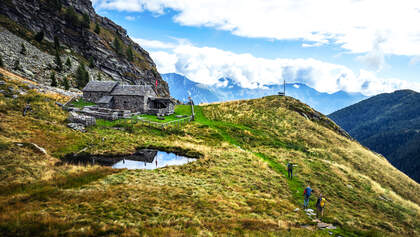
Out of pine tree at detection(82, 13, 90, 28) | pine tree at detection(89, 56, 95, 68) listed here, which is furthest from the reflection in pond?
pine tree at detection(82, 13, 90, 28)

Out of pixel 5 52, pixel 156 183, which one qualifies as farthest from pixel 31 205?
pixel 5 52

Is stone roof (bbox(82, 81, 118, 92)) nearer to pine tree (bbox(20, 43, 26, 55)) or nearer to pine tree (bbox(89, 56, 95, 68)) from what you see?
pine tree (bbox(20, 43, 26, 55))

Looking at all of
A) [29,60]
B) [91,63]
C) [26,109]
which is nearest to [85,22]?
[91,63]

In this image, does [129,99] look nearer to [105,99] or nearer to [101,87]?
[105,99]

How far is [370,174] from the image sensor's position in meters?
34.6

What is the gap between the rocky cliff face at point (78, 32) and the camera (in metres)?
85.2

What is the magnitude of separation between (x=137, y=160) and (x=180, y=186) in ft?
29.8

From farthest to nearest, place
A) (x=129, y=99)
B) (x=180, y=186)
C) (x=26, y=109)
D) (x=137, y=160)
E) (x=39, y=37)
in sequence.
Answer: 1. (x=39, y=37)
2. (x=129, y=99)
3. (x=26, y=109)
4. (x=137, y=160)
5. (x=180, y=186)

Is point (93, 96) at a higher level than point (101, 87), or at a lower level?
lower

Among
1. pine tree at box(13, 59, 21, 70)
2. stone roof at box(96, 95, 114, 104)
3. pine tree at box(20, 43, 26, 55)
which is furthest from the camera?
pine tree at box(20, 43, 26, 55)

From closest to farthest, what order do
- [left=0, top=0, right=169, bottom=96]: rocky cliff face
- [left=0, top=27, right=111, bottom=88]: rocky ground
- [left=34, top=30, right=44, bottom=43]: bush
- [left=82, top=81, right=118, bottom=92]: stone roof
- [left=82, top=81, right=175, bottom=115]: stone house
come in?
1. [left=82, top=81, right=175, bottom=115]: stone house
2. [left=82, top=81, right=118, bottom=92]: stone roof
3. [left=0, top=27, right=111, bottom=88]: rocky ground
4. [left=34, top=30, right=44, bottom=43]: bush
5. [left=0, top=0, right=169, bottom=96]: rocky cliff face

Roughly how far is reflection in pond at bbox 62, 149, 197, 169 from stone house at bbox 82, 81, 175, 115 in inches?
894

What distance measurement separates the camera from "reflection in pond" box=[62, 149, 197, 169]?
70.4 feet

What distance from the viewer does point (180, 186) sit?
17250 mm
